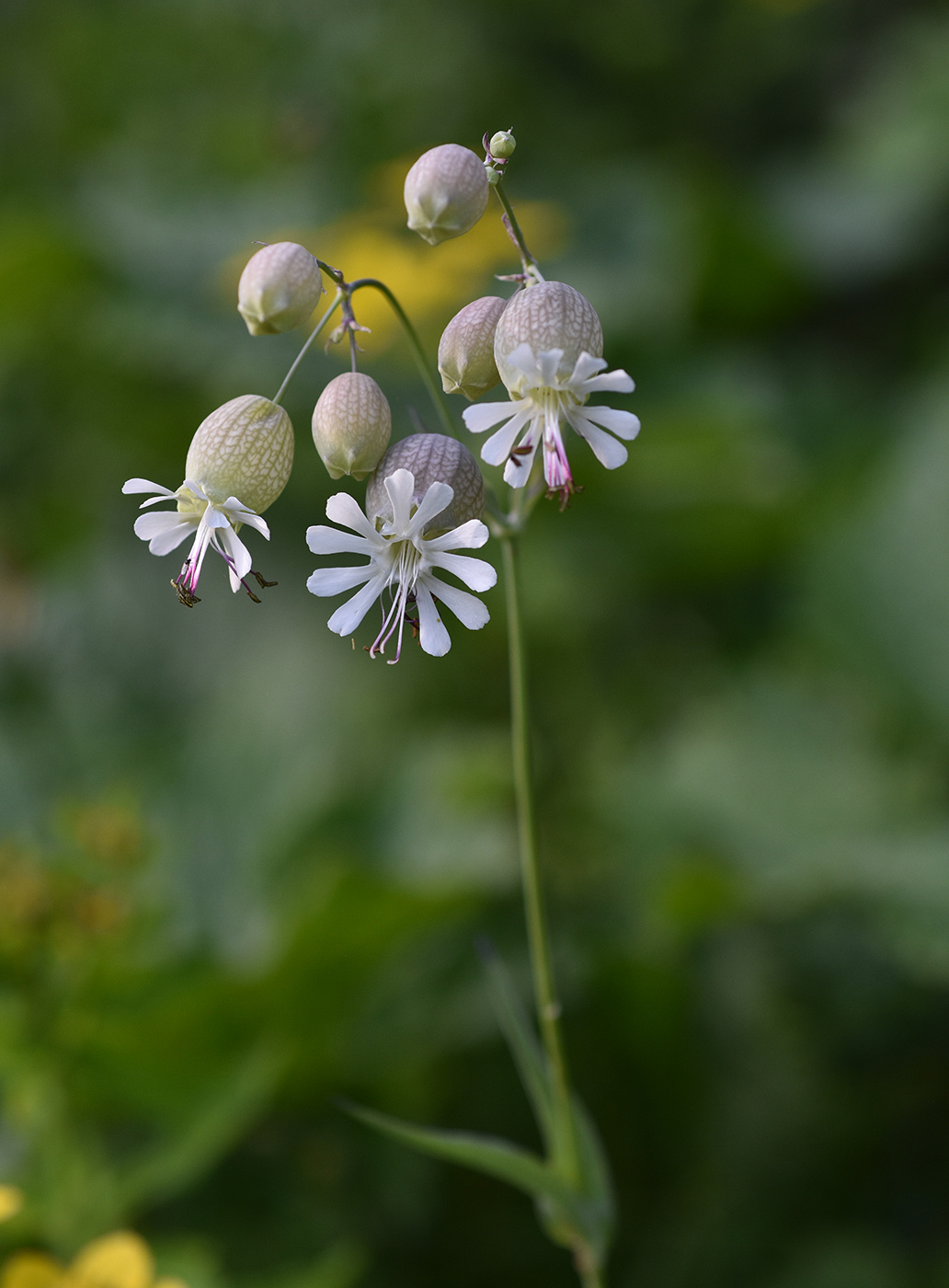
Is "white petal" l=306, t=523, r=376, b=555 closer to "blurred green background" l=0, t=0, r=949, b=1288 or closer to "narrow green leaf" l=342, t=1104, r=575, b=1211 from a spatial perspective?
"narrow green leaf" l=342, t=1104, r=575, b=1211

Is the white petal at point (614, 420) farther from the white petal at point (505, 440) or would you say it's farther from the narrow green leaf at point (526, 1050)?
the narrow green leaf at point (526, 1050)

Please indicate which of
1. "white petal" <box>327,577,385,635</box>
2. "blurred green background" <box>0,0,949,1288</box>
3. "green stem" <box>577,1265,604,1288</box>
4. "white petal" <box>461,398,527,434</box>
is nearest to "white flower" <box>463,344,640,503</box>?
"white petal" <box>461,398,527,434</box>

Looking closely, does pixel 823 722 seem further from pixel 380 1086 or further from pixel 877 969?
pixel 380 1086

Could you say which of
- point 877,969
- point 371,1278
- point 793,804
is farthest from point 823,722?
point 371,1278

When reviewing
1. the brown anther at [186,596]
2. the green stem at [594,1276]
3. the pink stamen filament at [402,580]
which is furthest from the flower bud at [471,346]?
the green stem at [594,1276]

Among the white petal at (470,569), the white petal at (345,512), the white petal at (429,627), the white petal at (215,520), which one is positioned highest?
the white petal at (215,520)

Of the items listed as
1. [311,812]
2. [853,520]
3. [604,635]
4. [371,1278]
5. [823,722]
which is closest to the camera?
[371,1278]
